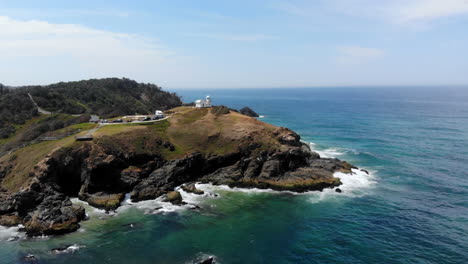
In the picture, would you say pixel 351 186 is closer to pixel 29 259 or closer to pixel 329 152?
pixel 329 152

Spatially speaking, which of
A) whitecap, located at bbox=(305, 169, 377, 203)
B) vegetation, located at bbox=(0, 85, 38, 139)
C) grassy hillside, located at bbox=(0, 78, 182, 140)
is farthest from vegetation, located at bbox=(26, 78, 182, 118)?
whitecap, located at bbox=(305, 169, 377, 203)

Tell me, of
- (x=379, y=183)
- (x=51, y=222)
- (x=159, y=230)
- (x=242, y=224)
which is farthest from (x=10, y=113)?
(x=379, y=183)

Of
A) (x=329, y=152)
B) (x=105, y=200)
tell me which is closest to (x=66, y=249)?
(x=105, y=200)

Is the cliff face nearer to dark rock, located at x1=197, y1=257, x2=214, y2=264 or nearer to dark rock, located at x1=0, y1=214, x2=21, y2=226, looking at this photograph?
dark rock, located at x1=0, y1=214, x2=21, y2=226

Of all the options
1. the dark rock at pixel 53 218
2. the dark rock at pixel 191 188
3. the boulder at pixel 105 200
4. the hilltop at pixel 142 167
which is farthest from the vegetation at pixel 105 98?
the dark rock at pixel 53 218

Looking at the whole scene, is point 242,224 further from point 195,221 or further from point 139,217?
point 139,217
